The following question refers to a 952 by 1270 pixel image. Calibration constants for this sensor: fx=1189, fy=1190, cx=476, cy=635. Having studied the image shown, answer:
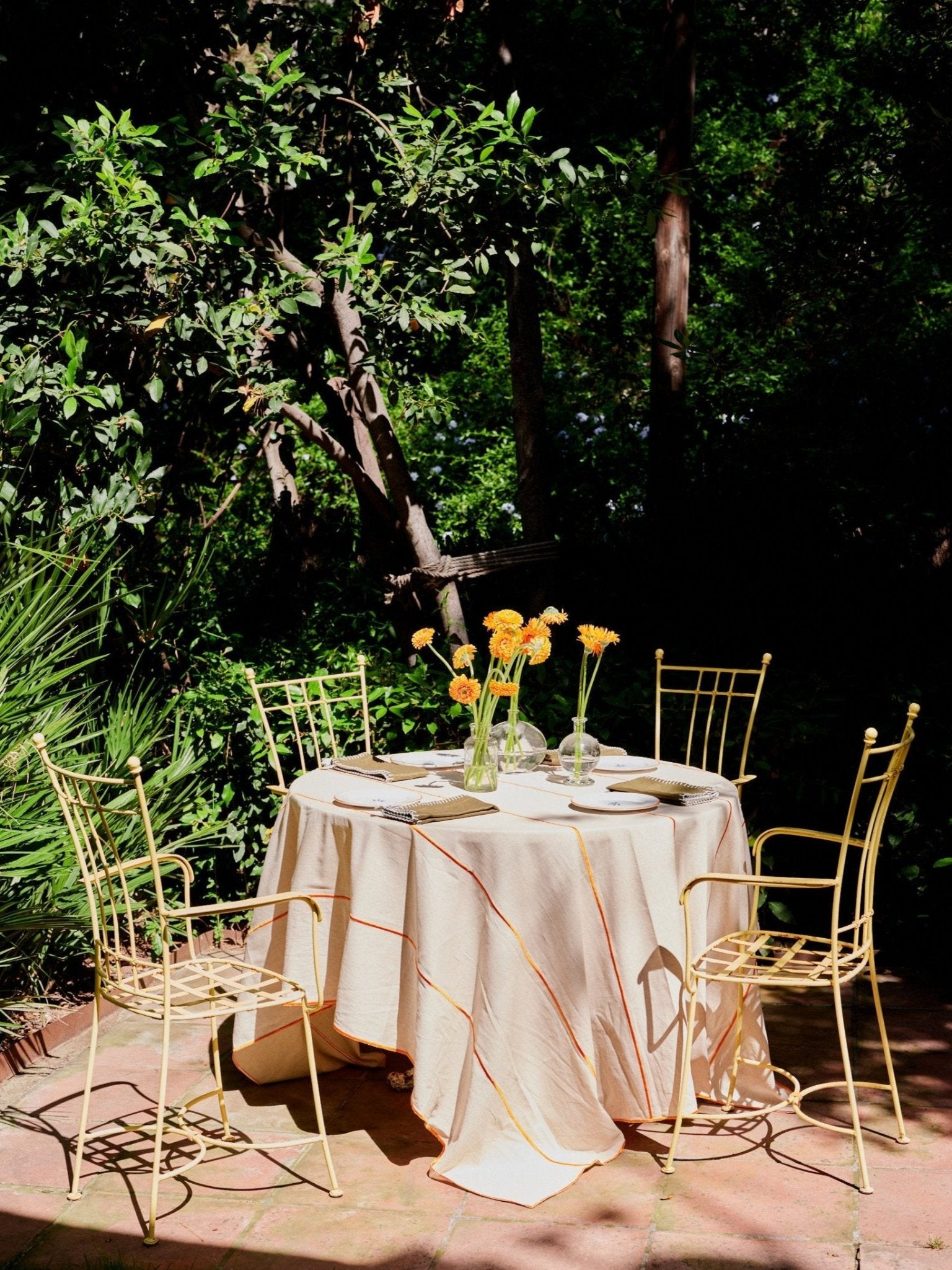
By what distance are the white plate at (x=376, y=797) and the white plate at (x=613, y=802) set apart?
44 centimetres

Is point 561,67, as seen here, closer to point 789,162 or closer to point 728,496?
point 789,162

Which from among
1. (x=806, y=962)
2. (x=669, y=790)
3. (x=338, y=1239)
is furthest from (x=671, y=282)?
(x=338, y=1239)

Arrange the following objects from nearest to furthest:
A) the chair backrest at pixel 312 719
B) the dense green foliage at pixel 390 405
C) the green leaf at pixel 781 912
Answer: the dense green foliage at pixel 390 405, the green leaf at pixel 781 912, the chair backrest at pixel 312 719

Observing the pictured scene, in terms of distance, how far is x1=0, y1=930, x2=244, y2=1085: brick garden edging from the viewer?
3590 millimetres

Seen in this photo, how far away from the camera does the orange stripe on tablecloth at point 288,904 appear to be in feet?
10.2

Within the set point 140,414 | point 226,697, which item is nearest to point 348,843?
point 226,697

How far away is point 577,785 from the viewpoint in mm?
3369

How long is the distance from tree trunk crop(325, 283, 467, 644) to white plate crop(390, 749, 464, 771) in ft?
5.49

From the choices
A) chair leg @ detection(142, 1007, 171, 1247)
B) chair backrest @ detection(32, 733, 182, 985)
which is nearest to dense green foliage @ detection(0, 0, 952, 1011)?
chair backrest @ detection(32, 733, 182, 985)

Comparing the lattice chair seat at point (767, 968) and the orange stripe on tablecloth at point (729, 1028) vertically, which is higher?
the lattice chair seat at point (767, 968)

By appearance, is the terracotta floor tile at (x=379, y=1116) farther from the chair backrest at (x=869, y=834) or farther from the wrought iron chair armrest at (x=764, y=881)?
the chair backrest at (x=869, y=834)

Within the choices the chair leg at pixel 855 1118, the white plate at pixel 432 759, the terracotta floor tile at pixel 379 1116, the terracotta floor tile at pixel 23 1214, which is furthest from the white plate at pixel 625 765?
the terracotta floor tile at pixel 23 1214

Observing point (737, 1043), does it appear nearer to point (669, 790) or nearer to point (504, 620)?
point (669, 790)

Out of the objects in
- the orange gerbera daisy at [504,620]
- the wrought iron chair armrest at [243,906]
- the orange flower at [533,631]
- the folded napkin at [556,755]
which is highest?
the orange gerbera daisy at [504,620]
